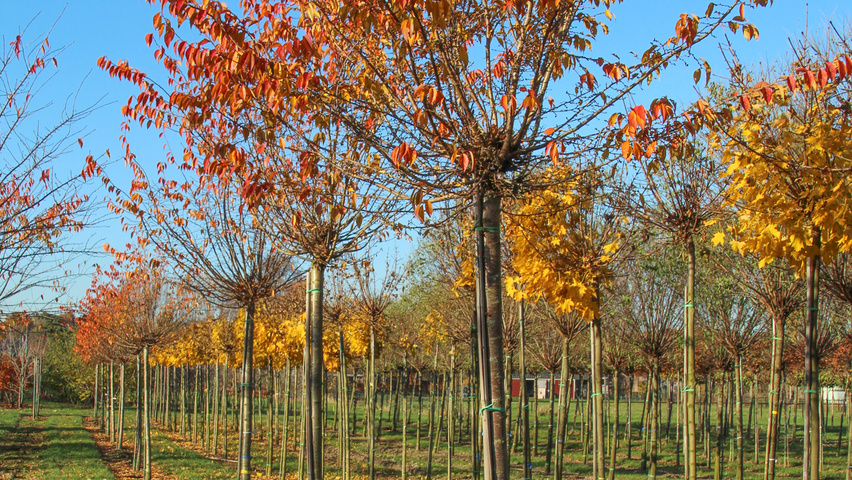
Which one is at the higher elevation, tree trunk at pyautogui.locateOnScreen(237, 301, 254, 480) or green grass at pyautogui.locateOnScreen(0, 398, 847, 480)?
tree trunk at pyautogui.locateOnScreen(237, 301, 254, 480)

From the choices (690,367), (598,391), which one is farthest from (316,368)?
(690,367)

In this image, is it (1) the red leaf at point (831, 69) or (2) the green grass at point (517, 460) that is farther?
(2) the green grass at point (517, 460)

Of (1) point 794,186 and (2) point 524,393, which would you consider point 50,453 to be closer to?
(2) point 524,393

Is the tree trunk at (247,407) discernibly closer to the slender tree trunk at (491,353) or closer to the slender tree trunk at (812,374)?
the slender tree trunk at (491,353)

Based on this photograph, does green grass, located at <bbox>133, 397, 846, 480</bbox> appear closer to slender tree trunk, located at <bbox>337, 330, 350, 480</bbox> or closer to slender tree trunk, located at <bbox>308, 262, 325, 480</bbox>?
slender tree trunk, located at <bbox>337, 330, 350, 480</bbox>

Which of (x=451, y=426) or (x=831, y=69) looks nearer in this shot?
(x=831, y=69)

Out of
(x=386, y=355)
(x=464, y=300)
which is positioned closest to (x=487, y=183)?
(x=464, y=300)

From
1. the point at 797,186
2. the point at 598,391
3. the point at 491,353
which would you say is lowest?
the point at 598,391

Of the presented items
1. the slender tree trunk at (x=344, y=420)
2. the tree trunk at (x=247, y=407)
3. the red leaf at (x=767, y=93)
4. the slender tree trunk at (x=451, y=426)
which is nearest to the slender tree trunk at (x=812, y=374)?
the red leaf at (x=767, y=93)

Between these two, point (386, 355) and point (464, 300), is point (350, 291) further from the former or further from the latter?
point (386, 355)

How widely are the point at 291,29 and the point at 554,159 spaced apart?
2686 millimetres

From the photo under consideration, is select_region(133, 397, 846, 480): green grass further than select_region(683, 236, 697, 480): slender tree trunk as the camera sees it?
Yes

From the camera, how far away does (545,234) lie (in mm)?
6953

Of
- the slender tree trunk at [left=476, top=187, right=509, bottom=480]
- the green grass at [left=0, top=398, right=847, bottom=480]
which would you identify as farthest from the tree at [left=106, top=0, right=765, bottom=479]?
the green grass at [left=0, top=398, right=847, bottom=480]
